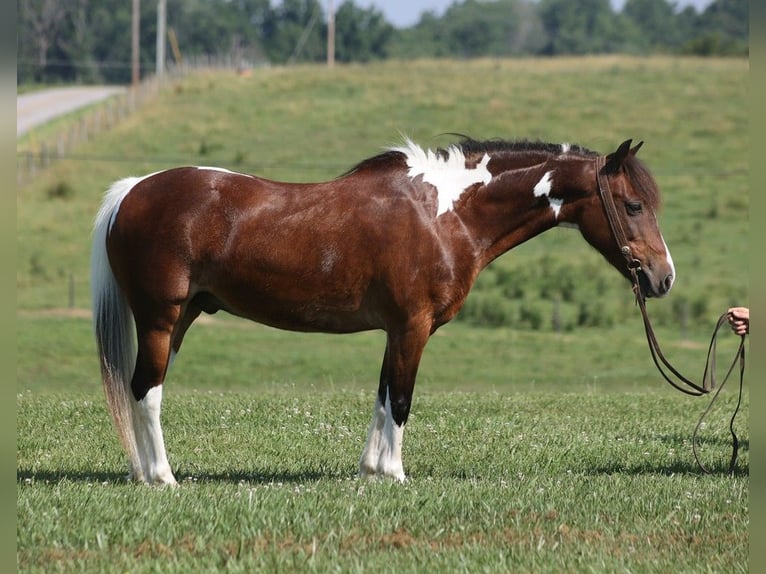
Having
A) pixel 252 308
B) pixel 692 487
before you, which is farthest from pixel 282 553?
pixel 692 487

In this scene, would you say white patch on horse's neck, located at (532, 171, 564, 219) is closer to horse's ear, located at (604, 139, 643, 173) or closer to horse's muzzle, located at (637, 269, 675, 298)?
horse's ear, located at (604, 139, 643, 173)

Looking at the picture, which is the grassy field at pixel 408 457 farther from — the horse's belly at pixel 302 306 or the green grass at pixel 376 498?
the horse's belly at pixel 302 306

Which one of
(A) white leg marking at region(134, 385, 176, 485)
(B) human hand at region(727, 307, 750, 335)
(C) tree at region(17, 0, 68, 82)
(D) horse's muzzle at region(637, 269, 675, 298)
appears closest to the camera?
(B) human hand at region(727, 307, 750, 335)

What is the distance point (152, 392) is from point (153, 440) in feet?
1.02

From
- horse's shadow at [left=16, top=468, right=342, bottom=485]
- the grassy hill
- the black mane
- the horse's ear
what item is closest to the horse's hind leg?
horse's shadow at [left=16, top=468, right=342, bottom=485]

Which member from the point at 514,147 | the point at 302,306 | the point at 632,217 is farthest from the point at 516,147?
the point at 302,306

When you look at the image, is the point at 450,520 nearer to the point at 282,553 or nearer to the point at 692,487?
the point at 282,553

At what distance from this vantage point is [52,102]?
7231cm

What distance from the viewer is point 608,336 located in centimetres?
3134

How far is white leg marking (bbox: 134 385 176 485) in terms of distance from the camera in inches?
291

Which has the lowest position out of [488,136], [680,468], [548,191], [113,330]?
[488,136]

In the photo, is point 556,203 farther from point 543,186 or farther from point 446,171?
point 446,171

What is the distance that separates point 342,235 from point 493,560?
8.93ft

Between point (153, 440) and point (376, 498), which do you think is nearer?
point (376, 498)
